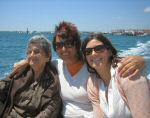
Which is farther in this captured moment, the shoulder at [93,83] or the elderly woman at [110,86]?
the shoulder at [93,83]

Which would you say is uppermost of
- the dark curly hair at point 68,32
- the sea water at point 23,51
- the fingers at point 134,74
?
the dark curly hair at point 68,32

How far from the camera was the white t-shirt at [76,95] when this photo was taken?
12.5 feet

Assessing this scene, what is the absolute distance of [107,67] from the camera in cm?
343

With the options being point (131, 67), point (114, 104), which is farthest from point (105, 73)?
point (131, 67)

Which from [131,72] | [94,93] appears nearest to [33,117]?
[94,93]

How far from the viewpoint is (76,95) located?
381cm

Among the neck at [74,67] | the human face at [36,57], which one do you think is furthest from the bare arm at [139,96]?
the human face at [36,57]

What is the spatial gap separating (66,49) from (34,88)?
0.66m

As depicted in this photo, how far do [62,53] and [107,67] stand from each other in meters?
0.70

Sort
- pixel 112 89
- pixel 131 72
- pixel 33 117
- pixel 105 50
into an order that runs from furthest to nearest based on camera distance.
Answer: pixel 33 117
pixel 105 50
pixel 112 89
pixel 131 72

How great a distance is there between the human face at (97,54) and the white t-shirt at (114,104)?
0.15m

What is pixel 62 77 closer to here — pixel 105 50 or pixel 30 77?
pixel 30 77

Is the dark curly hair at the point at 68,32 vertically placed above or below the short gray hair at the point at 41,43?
above

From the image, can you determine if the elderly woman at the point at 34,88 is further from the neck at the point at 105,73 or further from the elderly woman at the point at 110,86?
the neck at the point at 105,73
